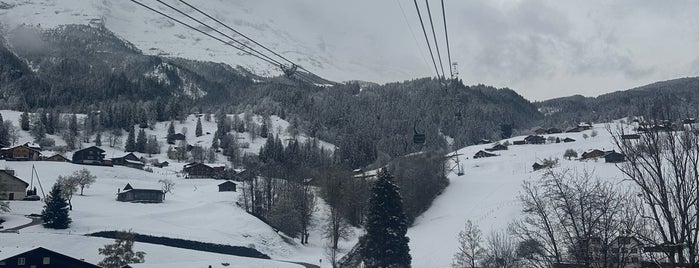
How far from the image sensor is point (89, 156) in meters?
111

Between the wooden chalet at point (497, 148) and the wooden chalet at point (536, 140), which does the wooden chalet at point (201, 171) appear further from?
the wooden chalet at point (536, 140)

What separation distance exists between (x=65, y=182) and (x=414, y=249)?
40945mm

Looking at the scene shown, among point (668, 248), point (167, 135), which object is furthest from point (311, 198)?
point (167, 135)

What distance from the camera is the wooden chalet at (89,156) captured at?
109688mm

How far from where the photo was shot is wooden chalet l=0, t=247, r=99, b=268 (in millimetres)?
36688

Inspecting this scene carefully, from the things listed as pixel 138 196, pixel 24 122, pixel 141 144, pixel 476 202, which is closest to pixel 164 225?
pixel 138 196

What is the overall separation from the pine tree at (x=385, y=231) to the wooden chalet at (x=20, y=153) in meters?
83.6

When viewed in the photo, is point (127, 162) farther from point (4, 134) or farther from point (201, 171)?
point (4, 134)

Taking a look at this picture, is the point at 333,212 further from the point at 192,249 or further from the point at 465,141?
the point at 465,141

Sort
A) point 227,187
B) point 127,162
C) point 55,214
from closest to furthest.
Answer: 1. point 55,214
2. point 227,187
3. point 127,162

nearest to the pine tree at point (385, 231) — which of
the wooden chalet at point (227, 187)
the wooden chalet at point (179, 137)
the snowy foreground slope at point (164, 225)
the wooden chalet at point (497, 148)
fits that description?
the snowy foreground slope at point (164, 225)

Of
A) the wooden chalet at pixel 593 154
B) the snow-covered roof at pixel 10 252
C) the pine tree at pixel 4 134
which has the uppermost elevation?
the pine tree at pixel 4 134

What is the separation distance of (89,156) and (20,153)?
38.4 feet

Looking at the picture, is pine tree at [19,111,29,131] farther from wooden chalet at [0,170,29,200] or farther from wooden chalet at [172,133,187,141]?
wooden chalet at [0,170,29,200]
